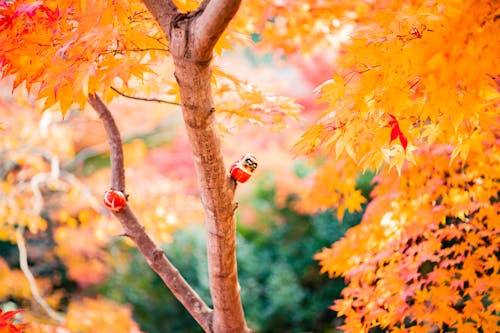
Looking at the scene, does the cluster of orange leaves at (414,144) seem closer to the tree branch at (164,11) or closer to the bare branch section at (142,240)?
the tree branch at (164,11)

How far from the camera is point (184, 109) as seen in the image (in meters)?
1.49

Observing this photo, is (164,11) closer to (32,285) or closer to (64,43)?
(64,43)

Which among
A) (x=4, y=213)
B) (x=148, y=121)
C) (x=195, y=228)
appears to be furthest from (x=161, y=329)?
(x=148, y=121)

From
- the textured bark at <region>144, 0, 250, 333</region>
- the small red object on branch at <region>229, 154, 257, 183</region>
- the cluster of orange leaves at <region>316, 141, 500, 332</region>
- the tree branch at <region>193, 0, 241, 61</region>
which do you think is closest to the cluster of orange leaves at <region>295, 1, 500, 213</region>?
the small red object on branch at <region>229, 154, 257, 183</region>

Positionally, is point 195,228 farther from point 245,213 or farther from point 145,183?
point 145,183

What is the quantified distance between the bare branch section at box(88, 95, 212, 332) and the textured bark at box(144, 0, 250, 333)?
12cm

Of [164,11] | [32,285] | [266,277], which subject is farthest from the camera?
[266,277]

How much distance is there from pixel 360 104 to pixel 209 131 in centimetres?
50

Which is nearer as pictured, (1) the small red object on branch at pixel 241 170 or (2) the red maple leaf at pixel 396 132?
(2) the red maple leaf at pixel 396 132

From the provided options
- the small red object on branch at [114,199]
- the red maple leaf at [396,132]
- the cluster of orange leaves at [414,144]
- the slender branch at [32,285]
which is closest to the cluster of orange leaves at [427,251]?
the cluster of orange leaves at [414,144]

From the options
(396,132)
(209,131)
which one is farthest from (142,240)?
(396,132)

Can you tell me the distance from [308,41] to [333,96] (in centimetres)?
212

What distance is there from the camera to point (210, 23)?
4.21 feet

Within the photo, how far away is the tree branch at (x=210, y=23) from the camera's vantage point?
1256 millimetres
